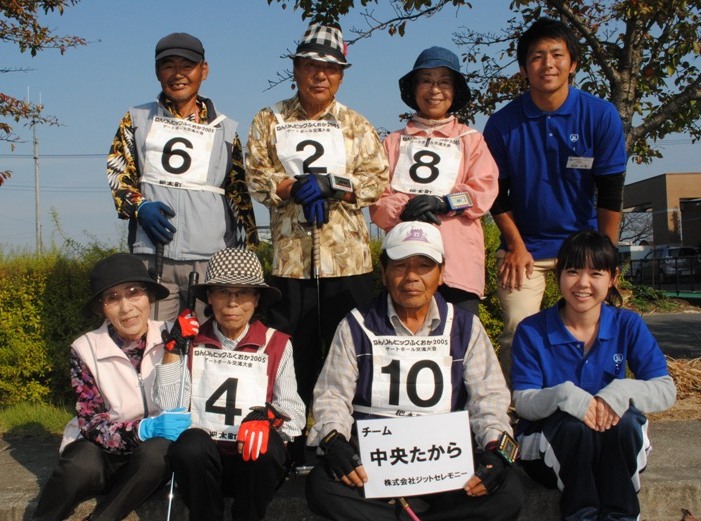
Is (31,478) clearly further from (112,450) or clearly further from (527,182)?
(527,182)

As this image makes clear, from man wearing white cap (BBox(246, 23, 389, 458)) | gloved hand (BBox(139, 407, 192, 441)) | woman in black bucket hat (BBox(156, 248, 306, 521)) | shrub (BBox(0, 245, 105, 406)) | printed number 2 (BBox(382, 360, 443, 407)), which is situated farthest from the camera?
shrub (BBox(0, 245, 105, 406))

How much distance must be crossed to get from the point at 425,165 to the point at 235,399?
167cm

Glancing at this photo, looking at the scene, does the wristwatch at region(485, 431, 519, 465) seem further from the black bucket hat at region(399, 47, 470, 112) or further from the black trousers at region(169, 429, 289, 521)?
the black bucket hat at region(399, 47, 470, 112)

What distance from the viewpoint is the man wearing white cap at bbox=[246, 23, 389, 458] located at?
383cm

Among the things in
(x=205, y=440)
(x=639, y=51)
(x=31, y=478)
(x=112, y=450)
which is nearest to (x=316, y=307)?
(x=205, y=440)

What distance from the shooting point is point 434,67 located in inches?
158

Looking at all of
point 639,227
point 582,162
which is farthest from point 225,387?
point 639,227

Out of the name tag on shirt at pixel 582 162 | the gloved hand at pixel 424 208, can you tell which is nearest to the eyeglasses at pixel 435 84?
the gloved hand at pixel 424 208

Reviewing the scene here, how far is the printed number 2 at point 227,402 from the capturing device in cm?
341

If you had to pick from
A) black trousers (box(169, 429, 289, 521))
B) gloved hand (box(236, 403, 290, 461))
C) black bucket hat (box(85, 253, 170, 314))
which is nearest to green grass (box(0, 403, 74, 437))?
black bucket hat (box(85, 253, 170, 314))

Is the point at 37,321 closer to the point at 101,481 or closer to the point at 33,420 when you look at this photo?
the point at 33,420

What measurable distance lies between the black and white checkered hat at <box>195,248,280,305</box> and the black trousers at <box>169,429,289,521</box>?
28.8 inches

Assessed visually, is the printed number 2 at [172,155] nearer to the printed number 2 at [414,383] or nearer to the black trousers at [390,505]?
the printed number 2 at [414,383]

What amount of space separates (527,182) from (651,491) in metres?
1.79
